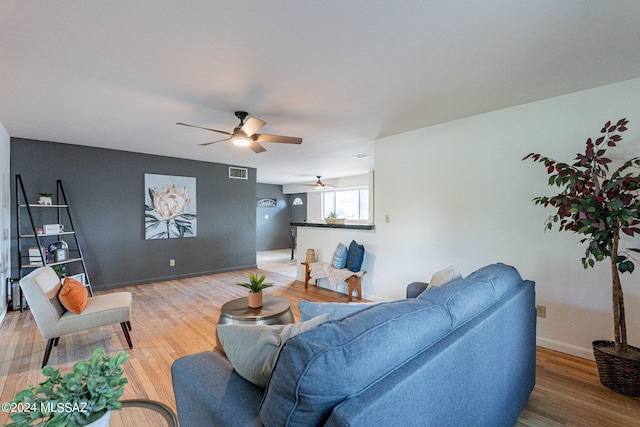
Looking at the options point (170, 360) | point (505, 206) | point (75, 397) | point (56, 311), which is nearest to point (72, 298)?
point (56, 311)

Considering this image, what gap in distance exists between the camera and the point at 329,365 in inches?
29.7

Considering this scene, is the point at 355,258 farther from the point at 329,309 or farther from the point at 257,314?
the point at 329,309

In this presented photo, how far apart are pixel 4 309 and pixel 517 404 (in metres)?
5.38

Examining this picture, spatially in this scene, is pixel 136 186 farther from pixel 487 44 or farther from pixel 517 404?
pixel 517 404

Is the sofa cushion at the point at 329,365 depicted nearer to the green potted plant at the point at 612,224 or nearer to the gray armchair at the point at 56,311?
the green potted plant at the point at 612,224

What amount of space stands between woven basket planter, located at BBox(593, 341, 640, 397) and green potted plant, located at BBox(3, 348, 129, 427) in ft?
9.86

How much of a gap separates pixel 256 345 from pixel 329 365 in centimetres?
41

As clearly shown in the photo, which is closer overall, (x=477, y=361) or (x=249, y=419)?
(x=249, y=419)

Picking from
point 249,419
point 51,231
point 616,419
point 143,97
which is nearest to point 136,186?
point 51,231

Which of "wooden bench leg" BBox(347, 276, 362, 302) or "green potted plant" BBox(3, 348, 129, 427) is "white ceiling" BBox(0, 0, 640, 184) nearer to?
"green potted plant" BBox(3, 348, 129, 427)

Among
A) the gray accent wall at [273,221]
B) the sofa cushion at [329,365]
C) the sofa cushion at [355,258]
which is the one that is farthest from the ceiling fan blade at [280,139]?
the gray accent wall at [273,221]

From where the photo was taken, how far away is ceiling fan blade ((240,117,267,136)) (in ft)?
8.70

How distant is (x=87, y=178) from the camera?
457 centimetres

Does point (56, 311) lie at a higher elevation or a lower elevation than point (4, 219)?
lower
